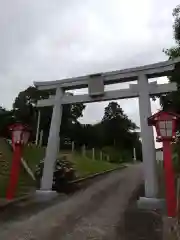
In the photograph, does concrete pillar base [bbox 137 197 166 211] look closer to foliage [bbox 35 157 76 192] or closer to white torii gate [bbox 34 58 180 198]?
white torii gate [bbox 34 58 180 198]

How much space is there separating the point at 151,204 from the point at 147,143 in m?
2.11

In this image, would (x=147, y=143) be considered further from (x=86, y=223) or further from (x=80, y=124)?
(x=80, y=124)

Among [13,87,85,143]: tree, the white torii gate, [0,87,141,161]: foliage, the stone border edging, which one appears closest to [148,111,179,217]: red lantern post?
the white torii gate

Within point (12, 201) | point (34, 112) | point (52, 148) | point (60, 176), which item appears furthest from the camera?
point (34, 112)

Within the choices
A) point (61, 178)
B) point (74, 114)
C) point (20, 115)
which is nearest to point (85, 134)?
point (74, 114)

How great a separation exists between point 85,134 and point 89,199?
42.1 meters

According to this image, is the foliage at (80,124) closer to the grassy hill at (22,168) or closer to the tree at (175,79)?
the grassy hill at (22,168)

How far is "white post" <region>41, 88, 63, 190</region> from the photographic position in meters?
13.5

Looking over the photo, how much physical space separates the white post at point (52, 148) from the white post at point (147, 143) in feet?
11.8

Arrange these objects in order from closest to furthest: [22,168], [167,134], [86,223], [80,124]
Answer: [86,223], [167,134], [22,168], [80,124]

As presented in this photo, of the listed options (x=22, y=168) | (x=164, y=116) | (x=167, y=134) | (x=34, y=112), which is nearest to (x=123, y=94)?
(x=164, y=116)

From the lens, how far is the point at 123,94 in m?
13.1

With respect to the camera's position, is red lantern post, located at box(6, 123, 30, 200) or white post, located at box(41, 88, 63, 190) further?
white post, located at box(41, 88, 63, 190)

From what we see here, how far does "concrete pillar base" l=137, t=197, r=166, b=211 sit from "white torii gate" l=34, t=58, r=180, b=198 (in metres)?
0.24
